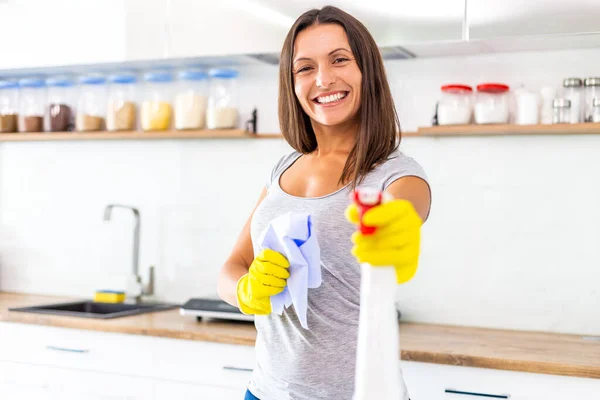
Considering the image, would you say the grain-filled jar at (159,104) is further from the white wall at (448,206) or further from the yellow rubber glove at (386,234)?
the yellow rubber glove at (386,234)

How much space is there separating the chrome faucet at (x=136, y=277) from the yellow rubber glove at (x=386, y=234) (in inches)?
82.2

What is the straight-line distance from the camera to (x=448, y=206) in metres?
2.44

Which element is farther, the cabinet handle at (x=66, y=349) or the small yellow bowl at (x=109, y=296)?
the small yellow bowl at (x=109, y=296)

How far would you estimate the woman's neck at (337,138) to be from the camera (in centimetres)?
145

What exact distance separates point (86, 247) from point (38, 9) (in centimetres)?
93

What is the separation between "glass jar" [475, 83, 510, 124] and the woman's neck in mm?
970

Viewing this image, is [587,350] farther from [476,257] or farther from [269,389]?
[269,389]

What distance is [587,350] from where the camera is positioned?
202cm

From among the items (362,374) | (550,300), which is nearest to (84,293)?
(550,300)

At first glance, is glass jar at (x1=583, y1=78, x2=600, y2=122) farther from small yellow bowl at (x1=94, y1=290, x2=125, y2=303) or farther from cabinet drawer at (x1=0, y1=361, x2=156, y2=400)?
small yellow bowl at (x1=94, y1=290, x2=125, y2=303)

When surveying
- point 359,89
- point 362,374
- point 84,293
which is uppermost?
point 359,89

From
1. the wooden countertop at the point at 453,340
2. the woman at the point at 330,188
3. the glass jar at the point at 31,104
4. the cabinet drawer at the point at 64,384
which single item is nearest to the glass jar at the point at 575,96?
the wooden countertop at the point at 453,340

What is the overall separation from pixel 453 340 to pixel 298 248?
3.64ft

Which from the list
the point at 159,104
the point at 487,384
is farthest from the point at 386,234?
the point at 159,104
